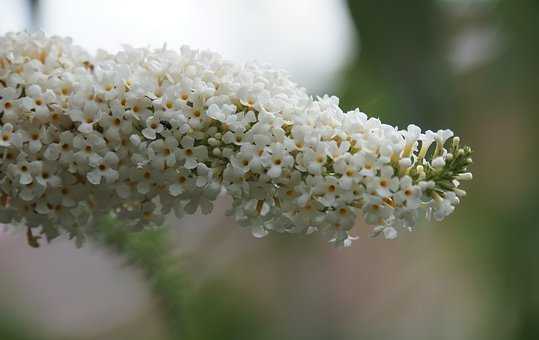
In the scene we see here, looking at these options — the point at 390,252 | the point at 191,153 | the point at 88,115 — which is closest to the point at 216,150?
the point at 191,153

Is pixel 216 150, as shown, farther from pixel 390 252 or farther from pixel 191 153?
pixel 390 252

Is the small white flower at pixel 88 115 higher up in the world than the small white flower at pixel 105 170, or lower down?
higher up

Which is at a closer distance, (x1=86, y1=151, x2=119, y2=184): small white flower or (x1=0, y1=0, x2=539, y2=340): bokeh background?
(x1=86, y1=151, x2=119, y2=184): small white flower

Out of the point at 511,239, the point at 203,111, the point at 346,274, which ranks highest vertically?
the point at 203,111

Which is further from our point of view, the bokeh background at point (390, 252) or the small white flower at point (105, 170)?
the bokeh background at point (390, 252)

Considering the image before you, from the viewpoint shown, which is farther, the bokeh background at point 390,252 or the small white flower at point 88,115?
the bokeh background at point 390,252

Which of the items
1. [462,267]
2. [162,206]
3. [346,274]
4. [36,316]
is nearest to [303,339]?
[346,274]

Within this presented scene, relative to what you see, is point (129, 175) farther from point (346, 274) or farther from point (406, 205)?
point (346, 274)

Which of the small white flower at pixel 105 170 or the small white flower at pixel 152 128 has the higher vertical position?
the small white flower at pixel 152 128
